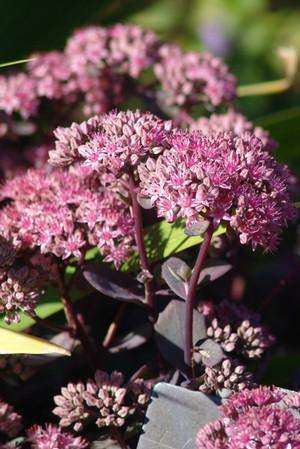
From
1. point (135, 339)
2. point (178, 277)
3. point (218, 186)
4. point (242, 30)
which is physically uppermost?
point (218, 186)

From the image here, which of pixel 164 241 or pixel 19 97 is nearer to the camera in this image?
pixel 164 241

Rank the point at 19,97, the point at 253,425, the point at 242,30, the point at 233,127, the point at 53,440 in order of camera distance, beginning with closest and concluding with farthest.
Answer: the point at 253,425
the point at 53,440
the point at 233,127
the point at 19,97
the point at 242,30

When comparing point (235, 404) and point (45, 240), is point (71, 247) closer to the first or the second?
point (45, 240)

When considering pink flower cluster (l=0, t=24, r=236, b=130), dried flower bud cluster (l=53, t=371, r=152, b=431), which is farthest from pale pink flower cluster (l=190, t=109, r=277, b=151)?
dried flower bud cluster (l=53, t=371, r=152, b=431)

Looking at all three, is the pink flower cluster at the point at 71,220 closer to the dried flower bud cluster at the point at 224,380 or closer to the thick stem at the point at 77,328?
the thick stem at the point at 77,328

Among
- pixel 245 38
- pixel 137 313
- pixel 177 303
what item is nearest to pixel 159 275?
pixel 177 303

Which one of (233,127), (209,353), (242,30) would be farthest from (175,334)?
(242,30)

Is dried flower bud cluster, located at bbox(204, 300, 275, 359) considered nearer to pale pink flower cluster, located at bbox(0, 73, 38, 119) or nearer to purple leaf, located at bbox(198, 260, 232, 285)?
purple leaf, located at bbox(198, 260, 232, 285)

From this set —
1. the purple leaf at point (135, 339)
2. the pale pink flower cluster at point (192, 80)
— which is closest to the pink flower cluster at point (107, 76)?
the pale pink flower cluster at point (192, 80)

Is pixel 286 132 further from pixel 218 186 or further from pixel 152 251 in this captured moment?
pixel 218 186
